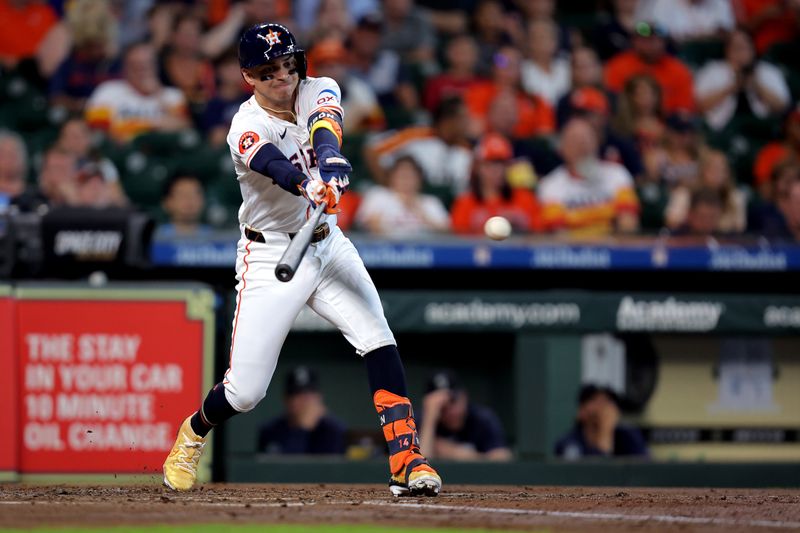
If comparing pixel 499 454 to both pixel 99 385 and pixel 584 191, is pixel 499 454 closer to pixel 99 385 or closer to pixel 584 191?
pixel 584 191

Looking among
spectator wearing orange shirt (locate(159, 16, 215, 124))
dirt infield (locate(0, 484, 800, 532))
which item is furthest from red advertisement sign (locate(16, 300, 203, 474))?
spectator wearing orange shirt (locate(159, 16, 215, 124))

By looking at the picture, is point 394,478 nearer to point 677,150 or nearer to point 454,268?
point 454,268

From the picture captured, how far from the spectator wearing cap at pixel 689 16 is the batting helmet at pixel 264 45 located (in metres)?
6.89

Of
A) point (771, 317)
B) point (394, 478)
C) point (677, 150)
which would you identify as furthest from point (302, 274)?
point (677, 150)

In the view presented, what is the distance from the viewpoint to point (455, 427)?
812 centimetres

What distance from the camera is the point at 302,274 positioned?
5441 millimetres

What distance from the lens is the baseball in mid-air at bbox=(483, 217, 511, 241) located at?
26.7 feet

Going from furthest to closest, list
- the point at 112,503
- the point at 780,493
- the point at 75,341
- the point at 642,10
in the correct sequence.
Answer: the point at 642,10 → the point at 75,341 → the point at 780,493 → the point at 112,503

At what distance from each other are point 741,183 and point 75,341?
5.35 metres

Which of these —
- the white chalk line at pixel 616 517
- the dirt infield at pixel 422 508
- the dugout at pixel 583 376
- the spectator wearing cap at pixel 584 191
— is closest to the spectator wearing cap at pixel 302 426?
the dugout at pixel 583 376

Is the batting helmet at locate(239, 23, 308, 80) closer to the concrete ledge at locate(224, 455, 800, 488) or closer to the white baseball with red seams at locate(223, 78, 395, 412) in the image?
the white baseball with red seams at locate(223, 78, 395, 412)

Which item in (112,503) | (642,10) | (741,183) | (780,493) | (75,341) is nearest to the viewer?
(112,503)

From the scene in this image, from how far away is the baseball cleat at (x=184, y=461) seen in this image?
584 cm

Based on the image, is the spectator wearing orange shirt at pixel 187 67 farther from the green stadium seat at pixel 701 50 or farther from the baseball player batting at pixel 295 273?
the baseball player batting at pixel 295 273
